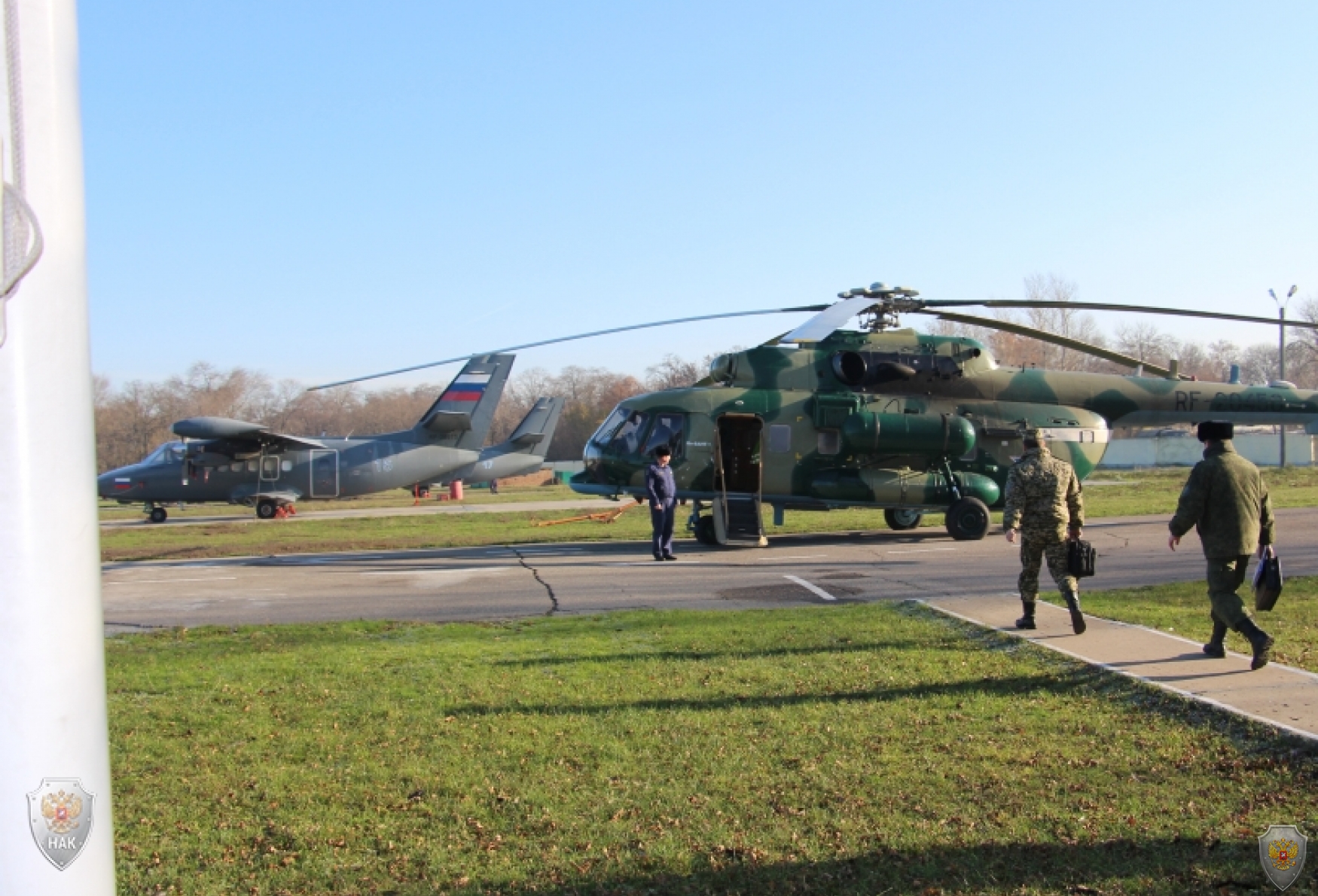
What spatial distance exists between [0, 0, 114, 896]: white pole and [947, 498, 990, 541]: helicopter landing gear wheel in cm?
1676

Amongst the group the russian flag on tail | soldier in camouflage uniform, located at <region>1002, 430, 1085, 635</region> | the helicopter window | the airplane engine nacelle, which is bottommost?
soldier in camouflage uniform, located at <region>1002, 430, 1085, 635</region>

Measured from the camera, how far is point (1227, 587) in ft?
23.5

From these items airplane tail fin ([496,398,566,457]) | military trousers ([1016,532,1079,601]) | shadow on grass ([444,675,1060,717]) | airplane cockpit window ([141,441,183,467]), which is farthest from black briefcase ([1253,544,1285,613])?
airplane tail fin ([496,398,566,457])

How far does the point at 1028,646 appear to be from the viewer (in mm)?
7801

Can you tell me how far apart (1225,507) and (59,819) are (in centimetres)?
747

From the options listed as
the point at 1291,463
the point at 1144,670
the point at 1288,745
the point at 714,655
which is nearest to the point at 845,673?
the point at 714,655

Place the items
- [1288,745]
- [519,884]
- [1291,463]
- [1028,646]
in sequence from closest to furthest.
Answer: [519,884], [1288,745], [1028,646], [1291,463]

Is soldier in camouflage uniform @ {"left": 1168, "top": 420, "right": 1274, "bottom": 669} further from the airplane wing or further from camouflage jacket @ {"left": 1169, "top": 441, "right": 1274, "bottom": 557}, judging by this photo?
the airplane wing

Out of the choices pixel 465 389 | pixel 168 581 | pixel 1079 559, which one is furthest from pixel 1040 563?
pixel 465 389

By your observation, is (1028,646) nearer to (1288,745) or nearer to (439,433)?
(1288,745)

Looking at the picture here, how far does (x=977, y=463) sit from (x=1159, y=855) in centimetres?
1498

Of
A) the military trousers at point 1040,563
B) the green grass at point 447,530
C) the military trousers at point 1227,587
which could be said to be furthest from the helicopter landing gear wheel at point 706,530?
the military trousers at point 1227,587

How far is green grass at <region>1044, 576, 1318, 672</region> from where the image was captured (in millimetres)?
7652

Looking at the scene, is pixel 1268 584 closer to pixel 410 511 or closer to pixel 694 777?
pixel 694 777
